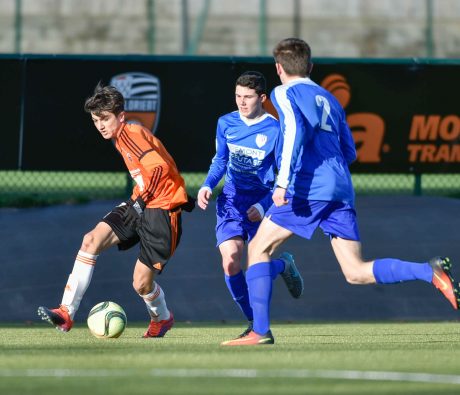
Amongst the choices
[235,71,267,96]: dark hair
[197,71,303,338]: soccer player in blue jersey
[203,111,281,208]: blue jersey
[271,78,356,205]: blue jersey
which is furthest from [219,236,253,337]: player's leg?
[271,78,356,205]: blue jersey

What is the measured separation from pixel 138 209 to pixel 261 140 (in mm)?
1056

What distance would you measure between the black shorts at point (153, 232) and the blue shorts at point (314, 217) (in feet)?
5.03

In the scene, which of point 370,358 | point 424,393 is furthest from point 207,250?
point 424,393

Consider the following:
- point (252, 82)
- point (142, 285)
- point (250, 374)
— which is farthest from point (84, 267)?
point (250, 374)

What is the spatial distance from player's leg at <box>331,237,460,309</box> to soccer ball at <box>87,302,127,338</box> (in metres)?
2.00

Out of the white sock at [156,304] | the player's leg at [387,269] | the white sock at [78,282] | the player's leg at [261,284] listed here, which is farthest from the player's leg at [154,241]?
the player's leg at [387,269]

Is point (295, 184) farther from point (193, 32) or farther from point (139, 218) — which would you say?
point (193, 32)

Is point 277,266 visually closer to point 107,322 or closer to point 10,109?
point 107,322

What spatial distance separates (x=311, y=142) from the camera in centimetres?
873

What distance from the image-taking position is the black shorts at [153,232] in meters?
10.1

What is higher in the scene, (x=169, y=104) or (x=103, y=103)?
(x=169, y=104)

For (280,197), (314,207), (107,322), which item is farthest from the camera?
(107,322)

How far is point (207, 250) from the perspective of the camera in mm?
14727

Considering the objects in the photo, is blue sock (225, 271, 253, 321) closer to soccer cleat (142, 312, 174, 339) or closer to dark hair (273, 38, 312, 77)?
soccer cleat (142, 312, 174, 339)
